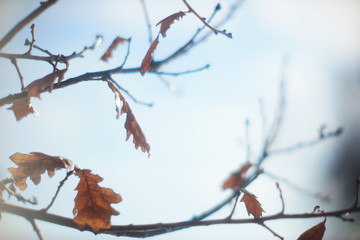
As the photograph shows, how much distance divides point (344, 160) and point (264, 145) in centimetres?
1050

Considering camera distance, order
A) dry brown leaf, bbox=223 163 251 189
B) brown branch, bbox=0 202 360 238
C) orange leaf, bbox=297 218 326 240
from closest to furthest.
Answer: brown branch, bbox=0 202 360 238
orange leaf, bbox=297 218 326 240
dry brown leaf, bbox=223 163 251 189

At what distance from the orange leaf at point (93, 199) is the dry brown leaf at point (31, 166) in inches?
7.6

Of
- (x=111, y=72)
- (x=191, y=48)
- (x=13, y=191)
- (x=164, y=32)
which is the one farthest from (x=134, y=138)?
(x=191, y=48)

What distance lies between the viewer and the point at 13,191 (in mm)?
1771

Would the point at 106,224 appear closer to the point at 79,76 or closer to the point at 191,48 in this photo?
the point at 79,76

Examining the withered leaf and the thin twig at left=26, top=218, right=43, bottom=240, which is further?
the withered leaf

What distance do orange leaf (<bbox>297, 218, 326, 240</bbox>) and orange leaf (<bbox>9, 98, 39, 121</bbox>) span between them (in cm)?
169

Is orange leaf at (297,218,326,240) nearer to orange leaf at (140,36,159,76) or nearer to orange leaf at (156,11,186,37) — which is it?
orange leaf at (140,36,159,76)

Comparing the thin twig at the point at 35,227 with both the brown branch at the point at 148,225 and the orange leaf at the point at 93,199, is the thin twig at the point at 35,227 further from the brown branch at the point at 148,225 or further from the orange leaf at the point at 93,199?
the orange leaf at the point at 93,199

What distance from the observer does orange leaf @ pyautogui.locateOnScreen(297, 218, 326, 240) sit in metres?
1.29

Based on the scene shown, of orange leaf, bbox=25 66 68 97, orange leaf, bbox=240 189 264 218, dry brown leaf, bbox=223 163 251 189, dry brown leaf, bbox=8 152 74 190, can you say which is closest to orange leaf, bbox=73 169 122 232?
dry brown leaf, bbox=8 152 74 190

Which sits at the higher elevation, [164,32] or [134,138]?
[164,32]

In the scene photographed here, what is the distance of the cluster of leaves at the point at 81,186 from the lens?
1.37m

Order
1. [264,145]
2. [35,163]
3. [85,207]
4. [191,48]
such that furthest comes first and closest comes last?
[191,48]
[264,145]
[35,163]
[85,207]
